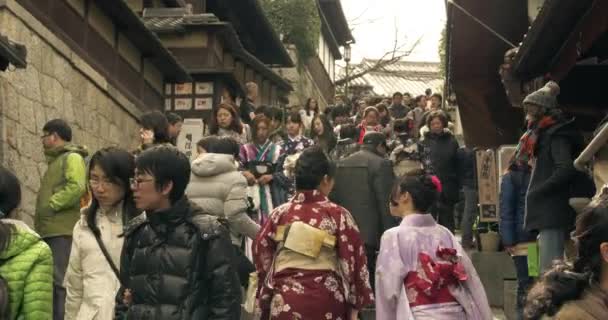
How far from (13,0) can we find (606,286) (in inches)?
349

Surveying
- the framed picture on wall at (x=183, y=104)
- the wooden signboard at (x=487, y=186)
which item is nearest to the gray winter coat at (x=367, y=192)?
the wooden signboard at (x=487, y=186)

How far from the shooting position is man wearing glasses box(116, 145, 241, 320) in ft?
16.4

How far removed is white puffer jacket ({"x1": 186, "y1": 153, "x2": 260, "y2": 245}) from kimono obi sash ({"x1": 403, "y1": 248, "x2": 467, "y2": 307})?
255cm

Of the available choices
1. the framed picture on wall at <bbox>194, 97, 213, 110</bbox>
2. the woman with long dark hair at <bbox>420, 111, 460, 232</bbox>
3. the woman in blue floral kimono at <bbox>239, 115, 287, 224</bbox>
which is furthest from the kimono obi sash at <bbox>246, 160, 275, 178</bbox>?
the framed picture on wall at <bbox>194, 97, 213, 110</bbox>

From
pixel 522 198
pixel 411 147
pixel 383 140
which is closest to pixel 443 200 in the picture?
pixel 411 147

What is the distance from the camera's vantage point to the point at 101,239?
578 centimetres

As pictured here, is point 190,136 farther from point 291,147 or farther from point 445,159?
point 291,147

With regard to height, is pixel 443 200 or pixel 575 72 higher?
pixel 575 72

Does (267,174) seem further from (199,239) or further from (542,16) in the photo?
(199,239)

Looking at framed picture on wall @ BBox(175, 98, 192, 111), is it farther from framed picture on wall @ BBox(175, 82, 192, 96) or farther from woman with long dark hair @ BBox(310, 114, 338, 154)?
woman with long dark hair @ BBox(310, 114, 338, 154)

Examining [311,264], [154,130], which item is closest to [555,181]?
[311,264]

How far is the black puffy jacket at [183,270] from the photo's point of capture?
16.4 ft

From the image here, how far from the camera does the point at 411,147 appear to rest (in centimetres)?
1377

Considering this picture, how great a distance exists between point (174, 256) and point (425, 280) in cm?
185
